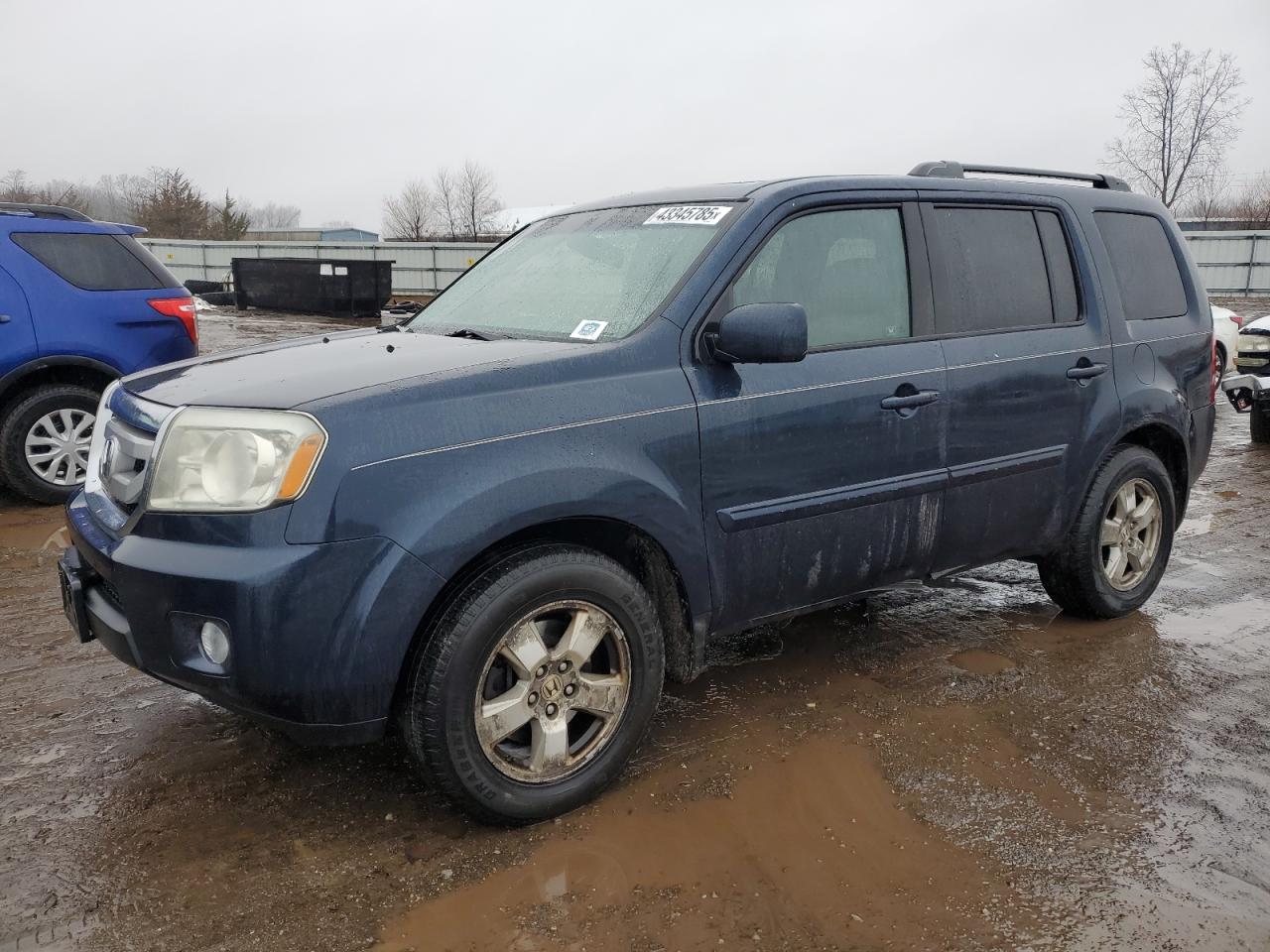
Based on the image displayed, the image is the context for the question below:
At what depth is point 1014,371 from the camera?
3.86 meters

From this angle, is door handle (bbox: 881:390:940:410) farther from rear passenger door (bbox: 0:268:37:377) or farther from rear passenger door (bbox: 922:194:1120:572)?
rear passenger door (bbox: 0:268:37:377)

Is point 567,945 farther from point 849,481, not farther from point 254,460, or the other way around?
point 849,481

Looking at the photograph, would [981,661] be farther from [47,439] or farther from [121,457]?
[47,439]

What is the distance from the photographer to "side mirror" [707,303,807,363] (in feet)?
9.80

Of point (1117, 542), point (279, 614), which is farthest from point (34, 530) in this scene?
point (1117, 542)

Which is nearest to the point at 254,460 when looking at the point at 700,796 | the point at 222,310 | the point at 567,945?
the point at 567,945

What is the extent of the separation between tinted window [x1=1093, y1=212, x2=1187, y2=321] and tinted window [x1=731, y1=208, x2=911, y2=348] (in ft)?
4.45

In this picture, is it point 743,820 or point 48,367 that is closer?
point 743,820

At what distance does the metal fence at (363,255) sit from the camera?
28562 mm

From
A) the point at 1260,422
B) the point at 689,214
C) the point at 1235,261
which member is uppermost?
the point at 1235,261

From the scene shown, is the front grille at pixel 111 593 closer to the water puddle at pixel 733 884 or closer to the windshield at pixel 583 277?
the water puddle at pixel 733 884

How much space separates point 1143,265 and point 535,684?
11.3 ft

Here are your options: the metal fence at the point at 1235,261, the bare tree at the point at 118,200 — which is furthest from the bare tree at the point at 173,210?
the metal fence at the point at 1235,261

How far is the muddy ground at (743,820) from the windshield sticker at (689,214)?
67.8 inches
